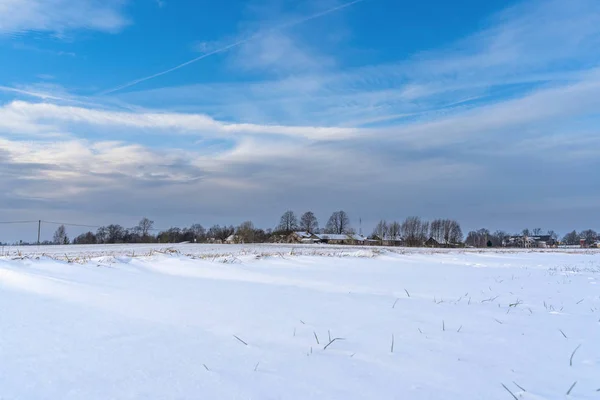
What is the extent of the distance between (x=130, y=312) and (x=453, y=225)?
11249cm

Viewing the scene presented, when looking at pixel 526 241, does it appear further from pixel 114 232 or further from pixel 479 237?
pixel 114 232

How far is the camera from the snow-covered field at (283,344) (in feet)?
7.85

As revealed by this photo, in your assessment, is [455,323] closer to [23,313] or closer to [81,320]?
[81,320]

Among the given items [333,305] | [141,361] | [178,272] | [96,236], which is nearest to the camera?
[141,361]

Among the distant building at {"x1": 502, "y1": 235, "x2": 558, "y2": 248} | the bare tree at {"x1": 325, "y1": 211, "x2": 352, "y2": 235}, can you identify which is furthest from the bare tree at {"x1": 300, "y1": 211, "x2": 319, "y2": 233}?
the distant building at {"x1": 502, "y1": 235, "x2": 558, "y2": 248}

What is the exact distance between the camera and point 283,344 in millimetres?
3219

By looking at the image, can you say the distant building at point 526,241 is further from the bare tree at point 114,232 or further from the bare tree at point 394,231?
the bare tree at point 114,232

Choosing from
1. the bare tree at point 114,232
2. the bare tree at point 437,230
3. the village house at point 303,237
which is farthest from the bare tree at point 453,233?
the bare tree at point 114,232

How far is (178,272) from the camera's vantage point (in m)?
8.42

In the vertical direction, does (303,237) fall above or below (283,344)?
below

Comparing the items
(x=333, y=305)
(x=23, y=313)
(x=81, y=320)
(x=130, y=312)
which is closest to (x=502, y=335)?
(x=333, y=305)

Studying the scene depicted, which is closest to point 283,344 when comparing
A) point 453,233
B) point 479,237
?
point 453,233

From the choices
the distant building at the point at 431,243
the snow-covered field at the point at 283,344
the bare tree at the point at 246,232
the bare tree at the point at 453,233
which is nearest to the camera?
the snow-covered field at the point at 283,344

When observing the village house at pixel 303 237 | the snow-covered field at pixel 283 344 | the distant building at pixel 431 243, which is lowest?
the distant building at pixel 431 243
